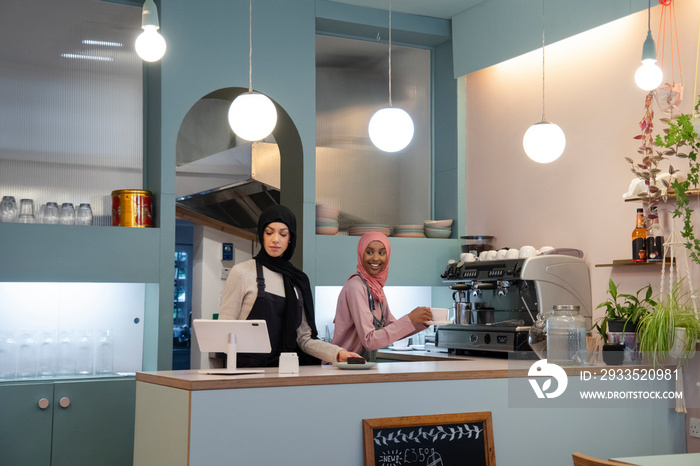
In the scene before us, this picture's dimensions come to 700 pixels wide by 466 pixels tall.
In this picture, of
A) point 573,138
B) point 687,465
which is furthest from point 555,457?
point 573,138

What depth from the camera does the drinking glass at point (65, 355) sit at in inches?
175

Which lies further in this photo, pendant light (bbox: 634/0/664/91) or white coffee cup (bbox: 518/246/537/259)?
white coffee cup (bbox: 518/246/537/259)

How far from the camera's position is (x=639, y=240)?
388cm

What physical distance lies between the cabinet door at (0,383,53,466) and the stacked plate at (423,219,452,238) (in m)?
2.68

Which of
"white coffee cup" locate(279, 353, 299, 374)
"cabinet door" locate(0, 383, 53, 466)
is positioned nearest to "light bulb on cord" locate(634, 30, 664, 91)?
"white coffee cup" locate(279, 353, 299, 374)

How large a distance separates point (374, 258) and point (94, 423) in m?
1.88

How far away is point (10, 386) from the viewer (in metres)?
4.11

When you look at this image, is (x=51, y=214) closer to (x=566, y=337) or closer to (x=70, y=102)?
(x=70, y=102)

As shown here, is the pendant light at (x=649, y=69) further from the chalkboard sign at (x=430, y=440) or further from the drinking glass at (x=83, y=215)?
the drinking glass at (x=83, y=215)

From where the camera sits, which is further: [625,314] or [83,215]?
[83,215]

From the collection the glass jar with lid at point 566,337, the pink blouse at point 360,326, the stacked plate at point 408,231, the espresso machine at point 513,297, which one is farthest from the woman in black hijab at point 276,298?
the stacked plate at point 408,231

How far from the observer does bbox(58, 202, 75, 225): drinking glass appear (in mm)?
4449

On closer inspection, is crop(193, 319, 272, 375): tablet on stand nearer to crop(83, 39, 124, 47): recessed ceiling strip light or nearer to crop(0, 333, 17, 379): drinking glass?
crop(0, 333, 17, 379): drinking glass

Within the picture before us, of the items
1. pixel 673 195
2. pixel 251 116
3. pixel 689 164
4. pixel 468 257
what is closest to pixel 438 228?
pixel 468 257
